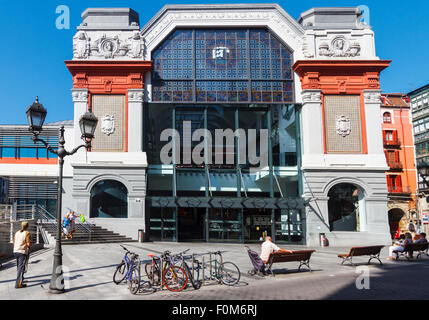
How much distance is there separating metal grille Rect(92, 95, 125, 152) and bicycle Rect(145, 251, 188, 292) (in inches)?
703

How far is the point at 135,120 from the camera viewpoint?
27641mm

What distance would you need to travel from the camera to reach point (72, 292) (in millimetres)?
10195

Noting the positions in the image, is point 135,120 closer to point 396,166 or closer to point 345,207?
point 345,207

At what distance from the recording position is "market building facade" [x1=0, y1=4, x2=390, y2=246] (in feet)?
88.4

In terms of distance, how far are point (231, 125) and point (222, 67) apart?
4.55 metres

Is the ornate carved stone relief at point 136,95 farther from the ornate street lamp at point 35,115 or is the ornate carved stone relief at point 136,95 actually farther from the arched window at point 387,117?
the arched window at point 387,117

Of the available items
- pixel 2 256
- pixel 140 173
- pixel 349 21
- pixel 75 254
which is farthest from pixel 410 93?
pixel 2 256

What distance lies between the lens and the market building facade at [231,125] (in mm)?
26953

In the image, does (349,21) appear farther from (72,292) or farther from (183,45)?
(72,292)

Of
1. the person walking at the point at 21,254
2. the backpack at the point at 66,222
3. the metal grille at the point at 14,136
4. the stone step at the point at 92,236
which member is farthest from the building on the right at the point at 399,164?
the person walking at the point at 21,254

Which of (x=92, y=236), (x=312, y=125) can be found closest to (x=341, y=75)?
(x=312, y=125)
